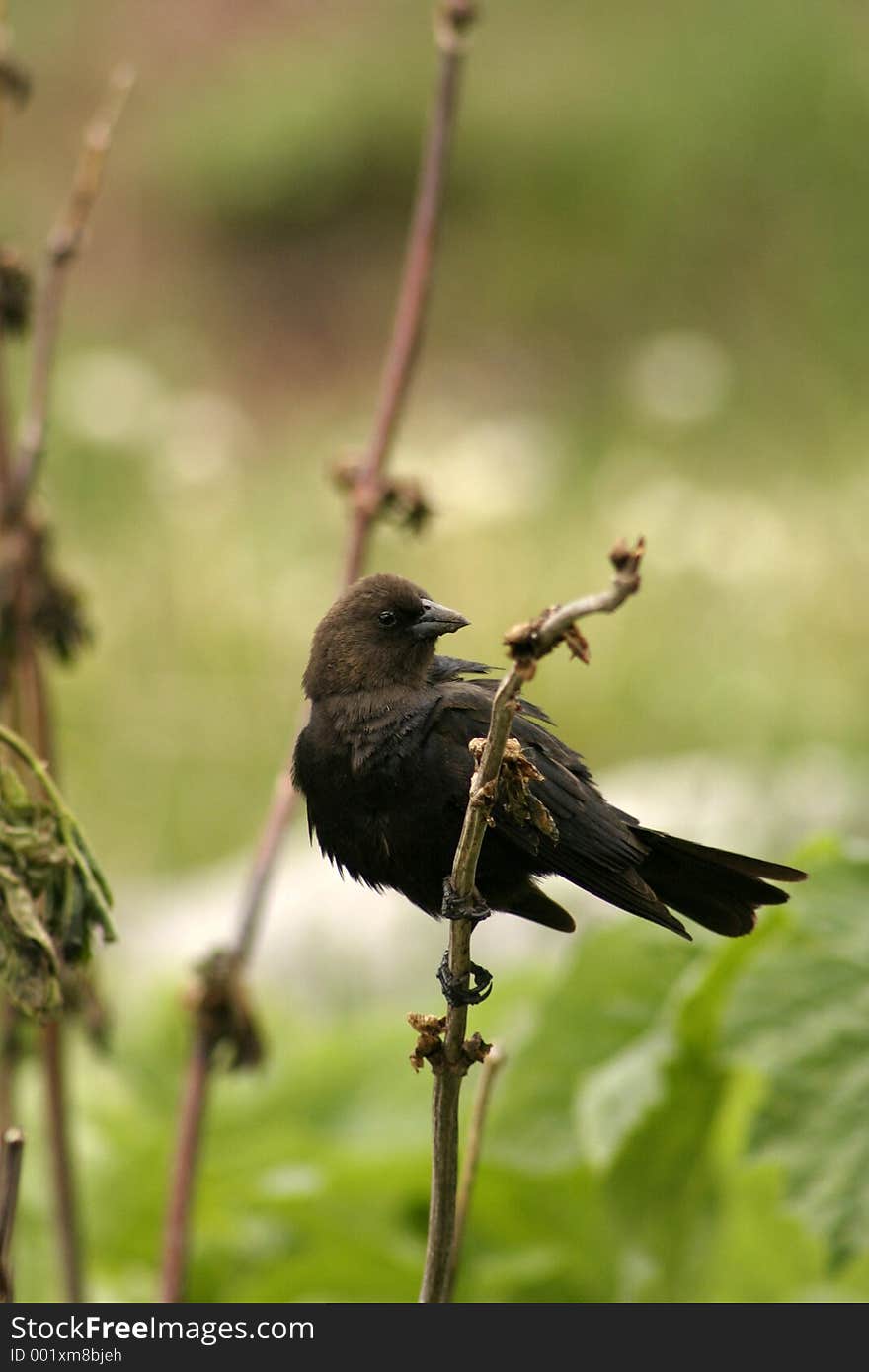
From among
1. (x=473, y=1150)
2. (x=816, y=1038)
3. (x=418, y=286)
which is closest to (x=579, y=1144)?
(x=816, y=1038)

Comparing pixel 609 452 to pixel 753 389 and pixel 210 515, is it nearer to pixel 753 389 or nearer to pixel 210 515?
Result: pixel 753 389

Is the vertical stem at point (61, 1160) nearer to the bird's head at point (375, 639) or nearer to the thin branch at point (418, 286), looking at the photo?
the thin branch at point (418, 286)

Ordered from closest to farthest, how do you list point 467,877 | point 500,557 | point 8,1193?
point 467,877 < point 8,1193 < point 500,557

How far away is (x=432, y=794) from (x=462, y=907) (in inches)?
13.2

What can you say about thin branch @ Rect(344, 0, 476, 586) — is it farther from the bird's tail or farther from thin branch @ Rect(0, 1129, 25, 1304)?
thin branch @ Rect(0, 1129, 25, 1304)

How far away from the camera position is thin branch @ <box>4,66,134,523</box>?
3180mm

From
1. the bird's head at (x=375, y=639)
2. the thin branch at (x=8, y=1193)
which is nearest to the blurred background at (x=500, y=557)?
the bird's head at (x=375, y=639)

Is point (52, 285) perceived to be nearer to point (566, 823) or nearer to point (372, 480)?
point (372, 480)

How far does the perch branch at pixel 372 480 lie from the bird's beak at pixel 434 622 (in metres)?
0.65

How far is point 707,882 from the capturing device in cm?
231

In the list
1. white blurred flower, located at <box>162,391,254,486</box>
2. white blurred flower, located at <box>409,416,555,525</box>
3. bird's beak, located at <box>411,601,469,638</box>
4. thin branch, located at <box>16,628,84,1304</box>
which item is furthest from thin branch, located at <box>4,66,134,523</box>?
white blurred flower, located at <box>162,391,254,486</box>
